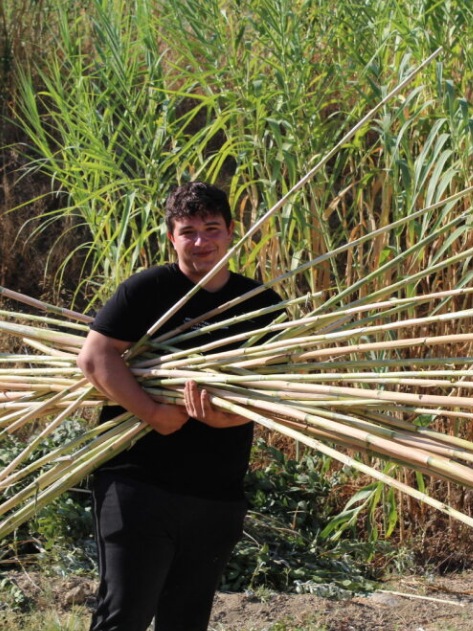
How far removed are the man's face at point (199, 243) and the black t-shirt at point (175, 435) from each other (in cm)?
4

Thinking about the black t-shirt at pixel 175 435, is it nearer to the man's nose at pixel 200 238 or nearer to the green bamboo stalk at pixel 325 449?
the man's nose at pixel 200 238

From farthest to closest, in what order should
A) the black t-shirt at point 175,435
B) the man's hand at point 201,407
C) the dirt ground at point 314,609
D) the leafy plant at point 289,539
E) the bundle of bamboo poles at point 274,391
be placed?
the leafy plant at point 289,539
the dirt ground at point 314,609
the black t-shirt at point 175,435
the man's hand at point 201,407
the bundle of bamboo poles at point 274,391

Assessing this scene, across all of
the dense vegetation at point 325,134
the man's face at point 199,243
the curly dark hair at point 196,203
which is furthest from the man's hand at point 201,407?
the dense vegetation at point 325,134

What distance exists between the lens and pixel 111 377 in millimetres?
2076

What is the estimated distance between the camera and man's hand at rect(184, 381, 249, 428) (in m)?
2.02

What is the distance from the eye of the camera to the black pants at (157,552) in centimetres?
212

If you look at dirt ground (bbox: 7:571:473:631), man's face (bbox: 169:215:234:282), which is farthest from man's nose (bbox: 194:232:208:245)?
dirt ground (bbox: 7:571:473:631)

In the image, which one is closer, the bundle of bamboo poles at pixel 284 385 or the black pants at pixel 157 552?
the bundle of bamboo poles at pixel 284 385

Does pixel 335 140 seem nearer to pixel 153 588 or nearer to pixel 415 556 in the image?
pixel 415 556

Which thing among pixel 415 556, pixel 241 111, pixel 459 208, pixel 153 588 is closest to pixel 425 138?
pixel 459 208

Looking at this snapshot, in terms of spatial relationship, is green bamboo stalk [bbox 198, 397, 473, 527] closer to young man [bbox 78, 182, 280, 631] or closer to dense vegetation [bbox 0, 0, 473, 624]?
young man [bbox 78, 182, 280, 631]

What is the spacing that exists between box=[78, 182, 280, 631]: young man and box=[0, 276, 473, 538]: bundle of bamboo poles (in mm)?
60

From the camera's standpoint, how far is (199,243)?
222cm

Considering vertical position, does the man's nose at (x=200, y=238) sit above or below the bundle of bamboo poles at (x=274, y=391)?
above
